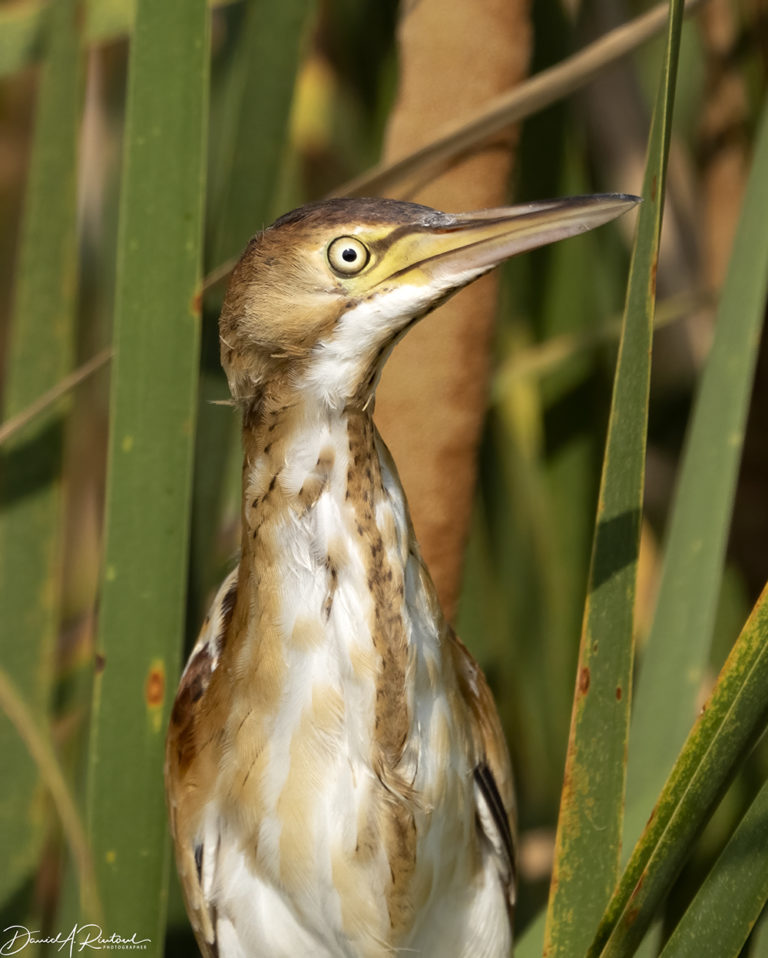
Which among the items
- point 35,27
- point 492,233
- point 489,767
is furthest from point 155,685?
point 35,27

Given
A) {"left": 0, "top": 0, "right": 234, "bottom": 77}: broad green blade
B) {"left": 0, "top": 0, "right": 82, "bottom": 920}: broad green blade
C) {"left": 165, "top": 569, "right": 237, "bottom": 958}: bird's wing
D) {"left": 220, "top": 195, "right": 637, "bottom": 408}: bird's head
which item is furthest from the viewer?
{"left": 0, "top": 0, "right": 234, "bottom": 77}: broad green blade

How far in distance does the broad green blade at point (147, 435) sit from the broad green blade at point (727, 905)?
471 millimetres

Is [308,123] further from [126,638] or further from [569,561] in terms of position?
[126,638]

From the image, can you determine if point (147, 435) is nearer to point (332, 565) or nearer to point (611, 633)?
point (332, 565)

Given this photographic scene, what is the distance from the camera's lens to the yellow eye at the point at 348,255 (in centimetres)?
80

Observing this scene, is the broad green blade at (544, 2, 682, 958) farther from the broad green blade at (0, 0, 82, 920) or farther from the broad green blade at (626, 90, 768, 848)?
the broad green blade at (0, 0, 82, 920)

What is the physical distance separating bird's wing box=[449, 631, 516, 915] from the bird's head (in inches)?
14.8

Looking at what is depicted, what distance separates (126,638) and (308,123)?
3.40 feet

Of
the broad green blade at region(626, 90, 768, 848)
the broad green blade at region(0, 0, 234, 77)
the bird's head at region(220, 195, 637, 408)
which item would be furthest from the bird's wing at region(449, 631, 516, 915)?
the broad green blade at region(0, 0, 234, 77)

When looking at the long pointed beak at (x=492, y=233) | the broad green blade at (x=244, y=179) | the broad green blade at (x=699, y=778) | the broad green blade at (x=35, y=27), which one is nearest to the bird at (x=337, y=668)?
the long pointed beak at (x=492, y=233)

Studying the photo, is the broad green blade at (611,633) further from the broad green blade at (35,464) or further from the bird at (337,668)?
the broad green blade at (35,464)

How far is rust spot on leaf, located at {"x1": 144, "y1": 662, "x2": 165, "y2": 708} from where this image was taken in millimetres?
974

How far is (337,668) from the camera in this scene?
932 millimetres

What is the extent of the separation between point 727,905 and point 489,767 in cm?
42
